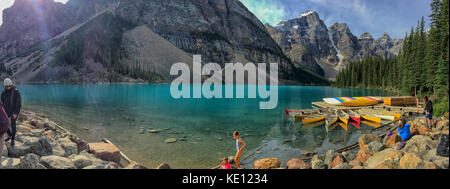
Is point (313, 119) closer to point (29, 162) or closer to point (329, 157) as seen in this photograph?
point (329, 157)

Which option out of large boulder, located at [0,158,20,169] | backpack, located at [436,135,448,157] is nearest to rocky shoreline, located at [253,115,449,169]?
backpack, located at [436,135,448,157]

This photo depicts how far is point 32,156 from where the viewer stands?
868 cm

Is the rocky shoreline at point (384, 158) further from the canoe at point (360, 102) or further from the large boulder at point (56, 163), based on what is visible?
the canoe at point (360, 102)

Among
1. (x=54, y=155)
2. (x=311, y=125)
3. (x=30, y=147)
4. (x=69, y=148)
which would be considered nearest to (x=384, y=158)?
(x=54, y=155)

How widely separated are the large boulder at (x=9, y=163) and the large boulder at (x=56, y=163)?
76 cm

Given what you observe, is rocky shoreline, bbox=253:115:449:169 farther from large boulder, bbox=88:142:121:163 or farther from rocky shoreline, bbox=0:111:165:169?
large boulder, bbox=88:142:121:163

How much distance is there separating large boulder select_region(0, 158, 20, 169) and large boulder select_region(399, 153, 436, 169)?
1468 cm

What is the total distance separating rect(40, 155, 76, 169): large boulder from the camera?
347 inches

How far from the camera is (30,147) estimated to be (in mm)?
9703

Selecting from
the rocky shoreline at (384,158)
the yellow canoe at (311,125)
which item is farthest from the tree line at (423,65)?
the yellow canoe at (311,125)

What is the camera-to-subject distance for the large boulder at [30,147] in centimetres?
919
